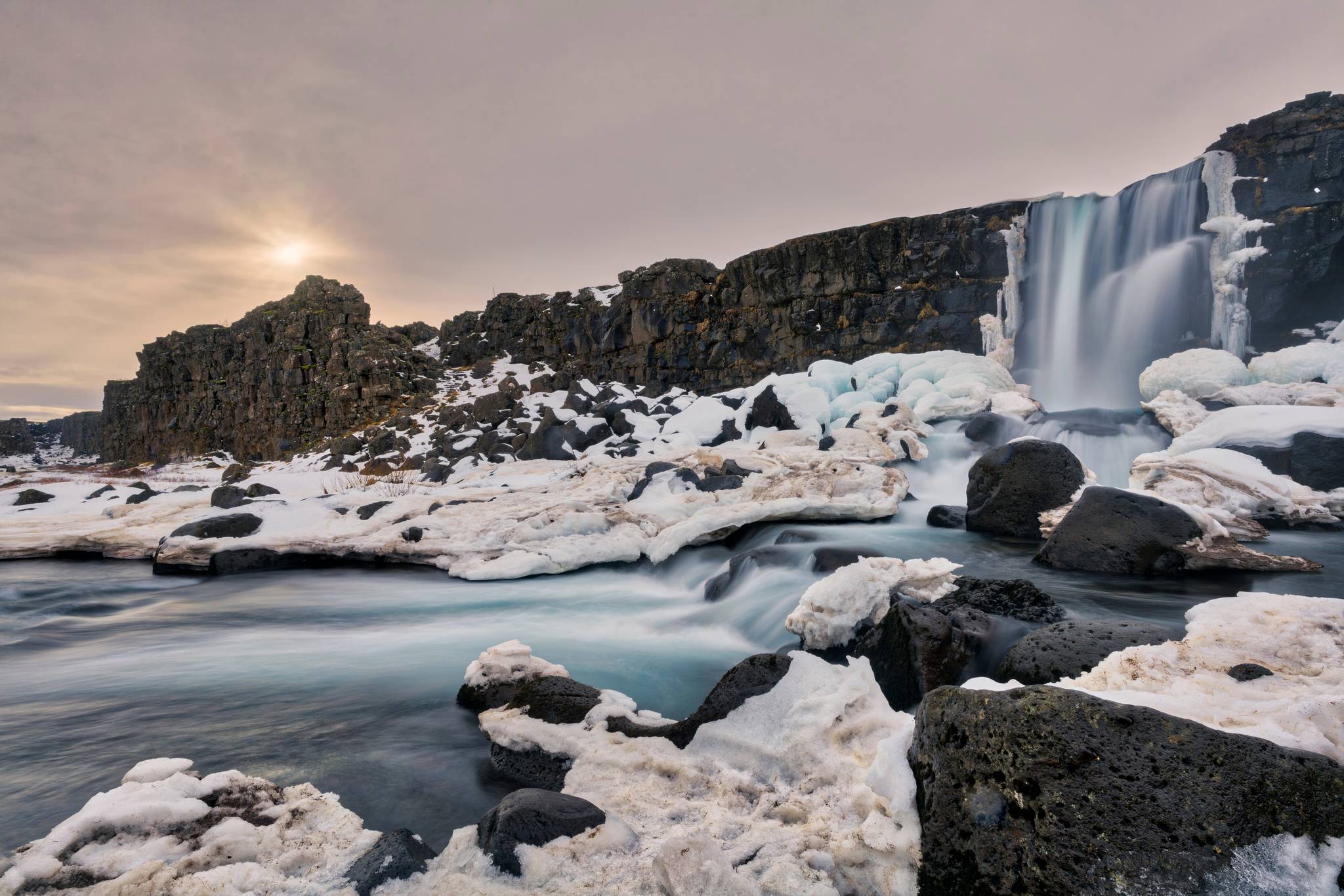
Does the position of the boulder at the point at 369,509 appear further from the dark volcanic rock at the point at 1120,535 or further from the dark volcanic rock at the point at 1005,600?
the dark volcanic rock at the point at 1120,535

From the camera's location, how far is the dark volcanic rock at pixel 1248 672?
98.9 inches

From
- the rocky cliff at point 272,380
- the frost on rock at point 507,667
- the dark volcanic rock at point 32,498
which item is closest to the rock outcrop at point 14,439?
the rocky cliff at point 272,380

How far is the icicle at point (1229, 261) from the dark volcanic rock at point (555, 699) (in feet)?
93.3

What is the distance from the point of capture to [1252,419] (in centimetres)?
924

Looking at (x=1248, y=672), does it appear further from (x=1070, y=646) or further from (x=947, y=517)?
(x=947, y=517)

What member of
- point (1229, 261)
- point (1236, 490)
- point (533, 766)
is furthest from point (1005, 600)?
point (1229, 261)

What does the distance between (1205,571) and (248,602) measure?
35.9 ft

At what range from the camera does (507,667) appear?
4.07 metres

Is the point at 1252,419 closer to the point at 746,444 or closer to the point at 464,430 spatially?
the point at 746,444

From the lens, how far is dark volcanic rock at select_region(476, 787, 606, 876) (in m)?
2.15

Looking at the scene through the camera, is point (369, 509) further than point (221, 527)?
Yes

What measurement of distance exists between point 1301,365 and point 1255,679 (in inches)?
710

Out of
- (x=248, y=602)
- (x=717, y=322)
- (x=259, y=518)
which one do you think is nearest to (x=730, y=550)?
(x=248, y=602)

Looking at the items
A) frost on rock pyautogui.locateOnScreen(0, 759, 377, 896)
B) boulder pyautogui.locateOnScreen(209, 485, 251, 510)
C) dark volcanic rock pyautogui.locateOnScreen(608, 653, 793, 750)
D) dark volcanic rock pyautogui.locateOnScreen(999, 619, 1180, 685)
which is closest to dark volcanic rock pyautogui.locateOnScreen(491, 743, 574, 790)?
dark volcanic rock pyautogui.locateOnScreen(608, 653, 793, 750)
